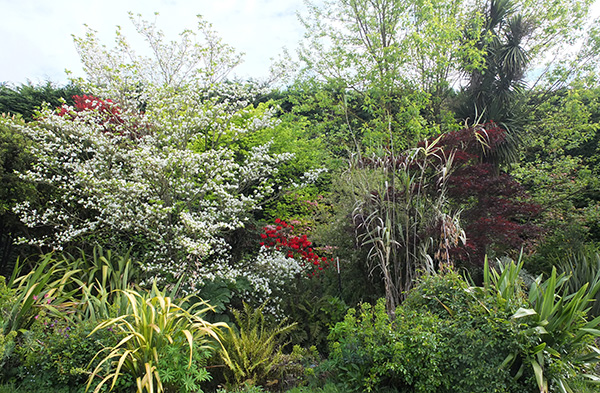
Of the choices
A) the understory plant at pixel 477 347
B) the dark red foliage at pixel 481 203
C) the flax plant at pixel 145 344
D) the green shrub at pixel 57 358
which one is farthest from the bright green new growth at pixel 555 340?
the green shrub at pixel 57 358

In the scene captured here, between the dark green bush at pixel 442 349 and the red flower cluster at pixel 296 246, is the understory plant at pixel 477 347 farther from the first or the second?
the red flower cluster at pixel 296 246

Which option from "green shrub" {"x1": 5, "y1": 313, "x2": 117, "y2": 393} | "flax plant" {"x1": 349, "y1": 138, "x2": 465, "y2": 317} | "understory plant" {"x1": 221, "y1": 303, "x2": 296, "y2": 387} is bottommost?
"understory plant" {"x1": 221, "y1": 303, "x2": 296, "y2": 387}

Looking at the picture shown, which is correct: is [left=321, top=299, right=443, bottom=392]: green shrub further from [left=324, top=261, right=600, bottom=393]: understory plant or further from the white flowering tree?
the white flowering tree

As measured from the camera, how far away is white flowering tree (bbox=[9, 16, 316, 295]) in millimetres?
4223

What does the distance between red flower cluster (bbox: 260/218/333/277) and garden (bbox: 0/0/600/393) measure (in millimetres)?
51

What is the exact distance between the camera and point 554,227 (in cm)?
621

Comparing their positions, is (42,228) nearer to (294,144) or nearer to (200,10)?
(200,10)

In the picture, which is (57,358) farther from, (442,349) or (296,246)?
(296,246)

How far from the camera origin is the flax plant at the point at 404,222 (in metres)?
3.88

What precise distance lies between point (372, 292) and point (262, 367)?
1.70 m

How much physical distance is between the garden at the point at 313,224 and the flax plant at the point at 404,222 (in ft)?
0.11

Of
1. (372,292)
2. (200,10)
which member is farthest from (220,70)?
(372,292)

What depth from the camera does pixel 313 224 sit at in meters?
6.75

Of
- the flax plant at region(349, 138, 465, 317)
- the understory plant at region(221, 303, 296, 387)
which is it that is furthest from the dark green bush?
the flax plant at region(349, 138, 465, 317)
